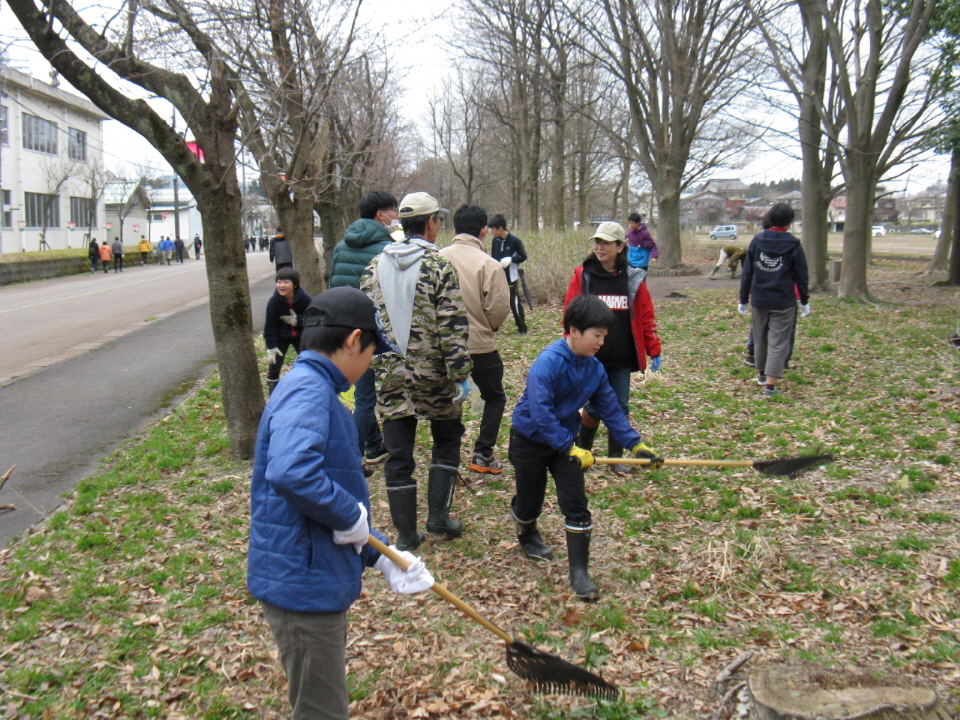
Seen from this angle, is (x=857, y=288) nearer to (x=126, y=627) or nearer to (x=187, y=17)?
(x=187, y=17)

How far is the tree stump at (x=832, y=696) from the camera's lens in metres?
2.83

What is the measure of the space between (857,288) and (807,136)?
136 inches

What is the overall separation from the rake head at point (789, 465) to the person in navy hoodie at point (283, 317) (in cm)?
416

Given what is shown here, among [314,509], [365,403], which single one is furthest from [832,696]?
[365,403]

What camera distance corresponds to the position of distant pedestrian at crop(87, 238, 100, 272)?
1277 inches

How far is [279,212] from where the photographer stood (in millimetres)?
11344

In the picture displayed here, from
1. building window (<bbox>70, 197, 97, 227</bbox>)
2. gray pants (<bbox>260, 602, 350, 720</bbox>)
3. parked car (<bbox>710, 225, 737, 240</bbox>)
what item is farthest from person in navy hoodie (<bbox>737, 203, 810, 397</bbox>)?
parked car (<bbox>710, 225, 737, 240</bbox>)

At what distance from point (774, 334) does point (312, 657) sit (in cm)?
651

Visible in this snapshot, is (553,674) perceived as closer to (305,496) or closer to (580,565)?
(580,565)

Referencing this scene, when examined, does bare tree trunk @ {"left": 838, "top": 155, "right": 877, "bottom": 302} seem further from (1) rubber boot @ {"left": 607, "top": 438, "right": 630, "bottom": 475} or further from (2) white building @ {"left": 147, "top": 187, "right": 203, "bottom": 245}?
(2) white building @ {"left": 147, "top": 187, "right": 203, "bottom": 245}

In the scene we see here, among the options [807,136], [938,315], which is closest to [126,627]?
[938,315]

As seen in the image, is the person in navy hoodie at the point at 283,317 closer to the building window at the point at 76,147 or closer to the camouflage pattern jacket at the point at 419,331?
the camouflage pattern jacket at the point at 419,331

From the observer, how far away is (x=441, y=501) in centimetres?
473

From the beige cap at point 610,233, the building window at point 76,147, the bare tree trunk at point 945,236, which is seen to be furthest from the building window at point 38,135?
the beige cap at point 610,233
